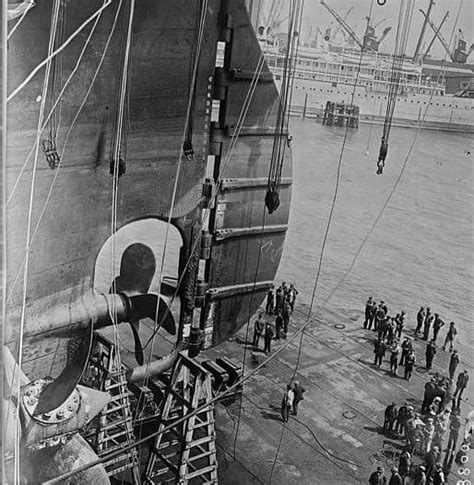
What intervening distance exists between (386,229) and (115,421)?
1703 centimetres

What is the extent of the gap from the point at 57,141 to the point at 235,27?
9.72ft

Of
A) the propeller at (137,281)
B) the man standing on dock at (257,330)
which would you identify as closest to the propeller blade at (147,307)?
the propeller at (137,281)

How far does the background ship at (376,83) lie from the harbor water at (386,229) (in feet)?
9.42

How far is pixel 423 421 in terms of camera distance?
10.8m

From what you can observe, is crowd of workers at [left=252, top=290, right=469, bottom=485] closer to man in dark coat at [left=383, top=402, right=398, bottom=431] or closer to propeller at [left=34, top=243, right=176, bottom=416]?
man in dark coat at [left=383, top=402, right=398, bottom=431]

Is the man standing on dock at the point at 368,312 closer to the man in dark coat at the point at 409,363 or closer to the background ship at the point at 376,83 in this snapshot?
the man in dark coat at the point at 409,363

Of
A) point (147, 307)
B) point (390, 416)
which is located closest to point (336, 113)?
point (390, 416)

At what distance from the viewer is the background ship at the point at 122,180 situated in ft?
18.8

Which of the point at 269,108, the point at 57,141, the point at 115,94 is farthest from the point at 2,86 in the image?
the point at 269,108

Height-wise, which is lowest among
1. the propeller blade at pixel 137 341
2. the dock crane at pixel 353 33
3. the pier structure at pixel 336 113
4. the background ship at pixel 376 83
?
the propeller blade at pixel 137 341

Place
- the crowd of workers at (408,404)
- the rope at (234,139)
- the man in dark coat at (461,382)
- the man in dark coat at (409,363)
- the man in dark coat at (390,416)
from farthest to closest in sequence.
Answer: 1. the man in dark coat at (409,363)
2. the man in dark coat at (461,382)
3. the man in dark coat at (390,416)
4. the crowd of workers at (408,404)
5. the rope at (234,139)

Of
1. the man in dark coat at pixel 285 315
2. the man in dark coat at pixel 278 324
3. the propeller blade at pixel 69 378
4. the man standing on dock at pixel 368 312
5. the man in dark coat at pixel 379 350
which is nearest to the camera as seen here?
the propeller blade at pixel 69 378

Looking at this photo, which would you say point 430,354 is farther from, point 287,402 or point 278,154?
point 278,154

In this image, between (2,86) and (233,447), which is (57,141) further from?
(233,447)
